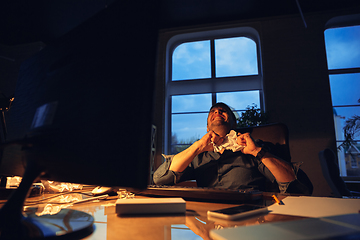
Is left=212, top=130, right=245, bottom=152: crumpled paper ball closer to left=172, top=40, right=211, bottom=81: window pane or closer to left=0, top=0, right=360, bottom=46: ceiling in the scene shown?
left=0, top=0, right=360, bottom=46: ceiling

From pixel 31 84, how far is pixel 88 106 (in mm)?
270

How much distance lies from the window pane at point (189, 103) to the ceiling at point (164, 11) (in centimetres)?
165

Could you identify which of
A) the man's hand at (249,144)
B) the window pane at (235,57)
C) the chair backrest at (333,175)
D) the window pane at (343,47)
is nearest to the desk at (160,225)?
the man's hand at (249,144)

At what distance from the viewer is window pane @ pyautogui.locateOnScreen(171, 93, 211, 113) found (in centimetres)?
511

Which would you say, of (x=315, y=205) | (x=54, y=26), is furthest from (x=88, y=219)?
(x=54, y=26)

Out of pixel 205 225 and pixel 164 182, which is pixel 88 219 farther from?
pixel 164 182

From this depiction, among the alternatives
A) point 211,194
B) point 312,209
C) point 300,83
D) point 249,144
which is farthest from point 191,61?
point 312,209

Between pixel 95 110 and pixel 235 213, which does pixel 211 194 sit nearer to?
pixel 235 213

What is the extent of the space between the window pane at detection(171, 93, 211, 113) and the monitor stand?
4.72 metres

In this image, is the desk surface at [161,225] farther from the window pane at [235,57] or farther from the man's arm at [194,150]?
the window pane at [235,57]

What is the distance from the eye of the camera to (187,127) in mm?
5188

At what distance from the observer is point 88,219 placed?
17.4 inches

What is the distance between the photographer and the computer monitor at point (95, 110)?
35cm

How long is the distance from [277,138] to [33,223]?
1.46m
